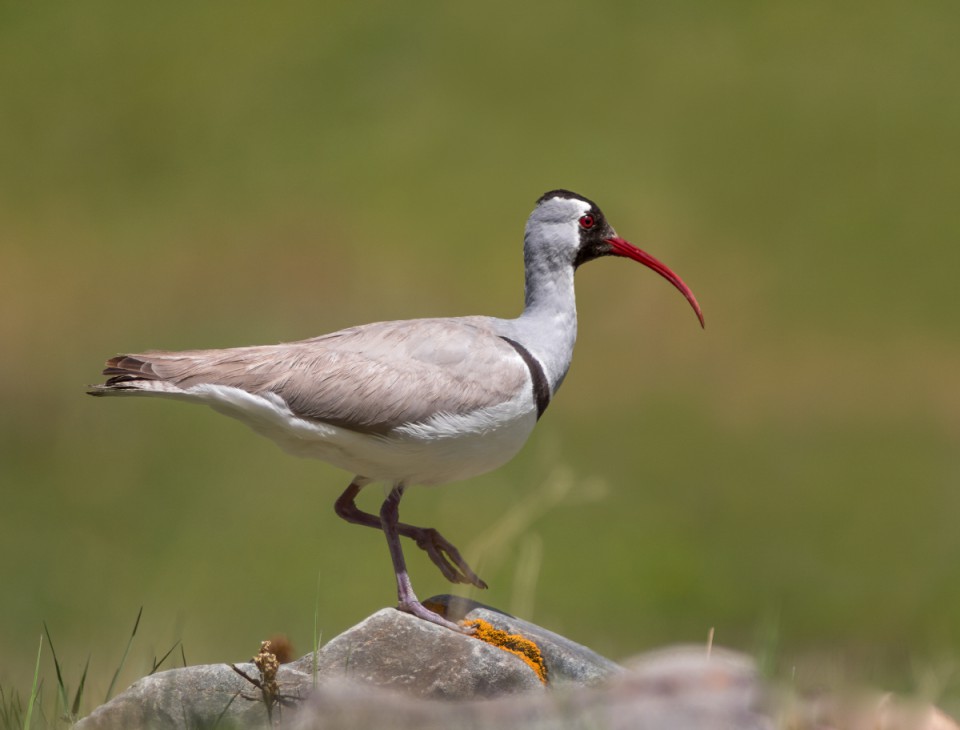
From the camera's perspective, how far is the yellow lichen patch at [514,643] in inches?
266

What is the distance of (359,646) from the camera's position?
6586 mm

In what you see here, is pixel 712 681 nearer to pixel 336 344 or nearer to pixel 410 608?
pixel 410 608

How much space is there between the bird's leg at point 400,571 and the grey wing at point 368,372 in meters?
0.47

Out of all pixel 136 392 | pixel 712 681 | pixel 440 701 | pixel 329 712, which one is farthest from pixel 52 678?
pixel 712 681

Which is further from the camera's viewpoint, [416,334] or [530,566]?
[416,334]

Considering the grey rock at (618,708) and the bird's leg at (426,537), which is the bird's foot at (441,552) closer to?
the bird's leg at (426,537)

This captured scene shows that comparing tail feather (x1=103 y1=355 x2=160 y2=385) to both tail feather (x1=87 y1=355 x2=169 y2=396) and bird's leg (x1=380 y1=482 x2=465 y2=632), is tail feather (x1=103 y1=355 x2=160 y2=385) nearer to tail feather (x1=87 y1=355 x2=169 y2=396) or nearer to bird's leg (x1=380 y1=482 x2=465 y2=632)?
tail feather (x1=87 y1=355 x2=169 y2=396)

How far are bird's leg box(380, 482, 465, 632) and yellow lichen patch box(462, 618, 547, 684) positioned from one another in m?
0.10

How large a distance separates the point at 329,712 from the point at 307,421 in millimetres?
2176

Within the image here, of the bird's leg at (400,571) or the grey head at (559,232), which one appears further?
the grey head at (559,232)

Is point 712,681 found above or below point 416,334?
below

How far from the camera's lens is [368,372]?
283 inches

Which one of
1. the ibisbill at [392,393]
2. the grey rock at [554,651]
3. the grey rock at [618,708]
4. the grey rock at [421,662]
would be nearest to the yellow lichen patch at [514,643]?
the grey rock at [554,651]

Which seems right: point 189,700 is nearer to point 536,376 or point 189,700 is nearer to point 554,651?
point 554,651
